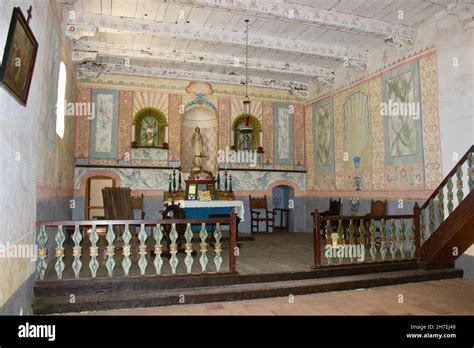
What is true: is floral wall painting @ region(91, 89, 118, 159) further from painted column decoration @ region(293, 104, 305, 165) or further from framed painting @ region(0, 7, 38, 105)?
framed painting @ region(0, 7, 38, 105)

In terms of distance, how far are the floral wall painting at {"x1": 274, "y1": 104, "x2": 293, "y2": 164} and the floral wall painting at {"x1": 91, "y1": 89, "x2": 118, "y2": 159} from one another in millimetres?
5461

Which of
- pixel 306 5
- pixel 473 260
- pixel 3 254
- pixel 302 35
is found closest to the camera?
pixel 3 254

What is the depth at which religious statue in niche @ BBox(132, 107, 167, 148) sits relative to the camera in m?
11.6

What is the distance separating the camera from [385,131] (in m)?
9.46

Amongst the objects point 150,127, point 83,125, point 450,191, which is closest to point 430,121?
point 450,191

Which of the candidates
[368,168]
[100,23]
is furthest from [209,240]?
[100,23]

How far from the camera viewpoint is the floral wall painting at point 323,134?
1191cm

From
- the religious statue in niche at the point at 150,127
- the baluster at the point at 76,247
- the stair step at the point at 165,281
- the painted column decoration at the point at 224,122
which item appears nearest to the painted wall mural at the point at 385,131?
the painted column decoration at the point at 224,122

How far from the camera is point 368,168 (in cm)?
1012

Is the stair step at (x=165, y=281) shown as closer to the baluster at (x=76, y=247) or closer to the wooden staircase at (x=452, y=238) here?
the baluster at (x=76, y=247)

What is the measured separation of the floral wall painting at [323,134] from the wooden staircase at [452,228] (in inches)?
195

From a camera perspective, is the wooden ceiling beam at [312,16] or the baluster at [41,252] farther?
the wooden ceiling beam at [312,16]

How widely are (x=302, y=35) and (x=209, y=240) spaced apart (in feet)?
18.6

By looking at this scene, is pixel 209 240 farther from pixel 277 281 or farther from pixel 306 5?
pixel 306 5
